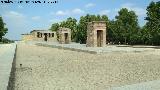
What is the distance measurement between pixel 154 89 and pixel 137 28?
4462cm

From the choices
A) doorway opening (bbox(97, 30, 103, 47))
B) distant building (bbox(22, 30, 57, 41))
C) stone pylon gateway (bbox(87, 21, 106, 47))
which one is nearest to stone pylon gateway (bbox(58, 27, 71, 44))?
stone pylon gateway (bbox(87, 21, 106, 47))

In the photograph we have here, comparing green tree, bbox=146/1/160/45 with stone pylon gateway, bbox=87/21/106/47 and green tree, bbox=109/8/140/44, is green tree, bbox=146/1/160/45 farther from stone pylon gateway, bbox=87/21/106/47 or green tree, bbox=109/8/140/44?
stone pylon gateway, bbox=87/21/106/47

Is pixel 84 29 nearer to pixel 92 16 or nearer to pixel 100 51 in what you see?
pixel 92 16

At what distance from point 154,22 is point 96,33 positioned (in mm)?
14827

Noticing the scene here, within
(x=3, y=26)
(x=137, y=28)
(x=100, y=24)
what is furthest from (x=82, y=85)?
(x=3, y=26)

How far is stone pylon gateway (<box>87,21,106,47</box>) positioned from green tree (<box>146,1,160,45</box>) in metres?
12.5

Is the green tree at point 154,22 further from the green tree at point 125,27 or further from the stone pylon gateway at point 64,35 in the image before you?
the stone pylon gateway at point 64,35

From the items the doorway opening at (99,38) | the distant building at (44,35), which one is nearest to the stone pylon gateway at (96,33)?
the doorway opening at (99,38)

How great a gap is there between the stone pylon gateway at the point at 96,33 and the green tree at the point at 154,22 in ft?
41.2

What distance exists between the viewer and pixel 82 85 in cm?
943

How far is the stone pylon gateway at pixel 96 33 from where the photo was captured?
98.7 ft

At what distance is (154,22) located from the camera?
41.9 meters

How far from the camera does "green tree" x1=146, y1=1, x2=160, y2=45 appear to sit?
41.2 metres

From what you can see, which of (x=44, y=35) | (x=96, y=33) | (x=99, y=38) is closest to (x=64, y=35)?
(x=99, y=38)
